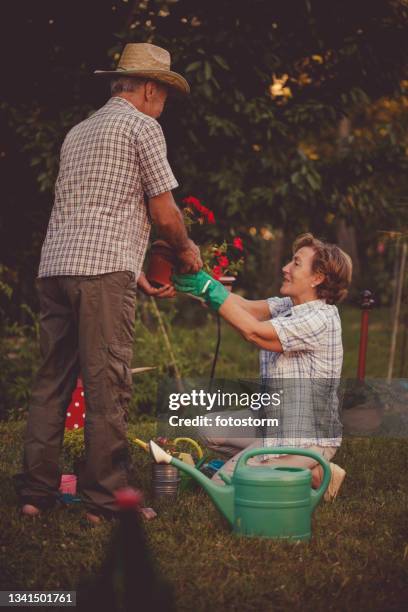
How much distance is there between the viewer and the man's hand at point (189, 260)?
4.00 m

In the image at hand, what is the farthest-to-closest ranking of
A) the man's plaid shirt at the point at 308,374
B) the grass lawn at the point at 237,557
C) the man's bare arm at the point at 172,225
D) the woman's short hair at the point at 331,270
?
1. the woman's short hair at the point at 331,270
2. the man's plaid shirt at the point at 308,374
3. the man's bare arm at the point at 172,225
4. the grass lawn at the point at 237,557

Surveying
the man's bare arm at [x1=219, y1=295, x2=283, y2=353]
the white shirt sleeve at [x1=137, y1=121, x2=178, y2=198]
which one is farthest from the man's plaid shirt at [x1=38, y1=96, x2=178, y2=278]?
the man's bare arm at [x1=219, y1=295, x2=283, y2=353]

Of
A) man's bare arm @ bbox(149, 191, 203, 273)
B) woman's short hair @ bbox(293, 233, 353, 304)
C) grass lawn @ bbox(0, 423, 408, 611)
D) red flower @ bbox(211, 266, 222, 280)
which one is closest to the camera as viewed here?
grass lawn @ bbox(0, 423, 408, 611)

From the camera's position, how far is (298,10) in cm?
709

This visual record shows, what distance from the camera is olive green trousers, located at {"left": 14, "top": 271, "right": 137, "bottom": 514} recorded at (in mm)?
3748

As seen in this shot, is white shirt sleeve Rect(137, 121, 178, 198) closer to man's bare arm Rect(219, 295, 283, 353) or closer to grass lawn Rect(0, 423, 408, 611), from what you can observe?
man's bare arm Rect(219, 295, 283, 353)

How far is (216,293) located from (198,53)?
10.3ft

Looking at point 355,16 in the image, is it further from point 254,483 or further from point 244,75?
point 254,483

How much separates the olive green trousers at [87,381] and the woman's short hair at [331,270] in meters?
1.04

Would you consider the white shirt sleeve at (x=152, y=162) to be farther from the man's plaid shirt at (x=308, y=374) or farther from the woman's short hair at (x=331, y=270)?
the woman's short hair at (x=331, y=270)

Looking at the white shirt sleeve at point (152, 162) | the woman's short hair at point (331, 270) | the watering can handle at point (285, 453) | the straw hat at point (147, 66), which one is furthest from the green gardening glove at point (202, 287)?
the straw hat at point (147, 66)

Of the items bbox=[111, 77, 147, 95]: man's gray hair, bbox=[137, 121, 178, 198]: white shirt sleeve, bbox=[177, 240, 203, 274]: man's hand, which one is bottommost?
bbox=[177, 240, 203, 274]: man's hand

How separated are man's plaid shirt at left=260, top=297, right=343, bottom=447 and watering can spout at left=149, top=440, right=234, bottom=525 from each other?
67 centimetres

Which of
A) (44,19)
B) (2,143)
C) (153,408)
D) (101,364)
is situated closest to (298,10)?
(44,19)
